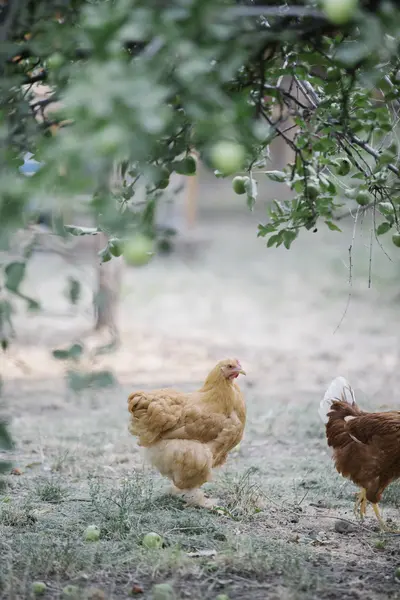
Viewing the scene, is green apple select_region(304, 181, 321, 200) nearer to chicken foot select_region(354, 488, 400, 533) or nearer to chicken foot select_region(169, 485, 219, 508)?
chicken foot select_region(354, 488, 400, 533)

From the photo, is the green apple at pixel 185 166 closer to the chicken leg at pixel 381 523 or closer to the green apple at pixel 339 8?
the green apple at pixel 339 8

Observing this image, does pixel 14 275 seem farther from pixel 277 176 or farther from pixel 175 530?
pixel 175 530

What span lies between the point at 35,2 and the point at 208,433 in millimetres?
2218

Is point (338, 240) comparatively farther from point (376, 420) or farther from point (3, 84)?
point (3, 84)

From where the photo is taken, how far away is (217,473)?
14.2 ft

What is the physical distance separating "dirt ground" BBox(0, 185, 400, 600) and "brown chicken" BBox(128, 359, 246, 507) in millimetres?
158

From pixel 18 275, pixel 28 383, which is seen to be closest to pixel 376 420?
pixel 18 275

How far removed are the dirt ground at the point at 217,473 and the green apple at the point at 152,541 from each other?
39 mm

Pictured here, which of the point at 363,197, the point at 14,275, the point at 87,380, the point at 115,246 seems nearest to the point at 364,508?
the point at 363,197

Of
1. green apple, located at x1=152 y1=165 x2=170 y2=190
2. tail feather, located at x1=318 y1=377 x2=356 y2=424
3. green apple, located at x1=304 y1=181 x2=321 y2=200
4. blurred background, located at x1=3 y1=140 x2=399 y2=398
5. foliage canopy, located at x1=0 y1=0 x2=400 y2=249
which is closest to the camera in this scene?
foliage canopy, located at x1=0 y1=0 x2=400 y2=249

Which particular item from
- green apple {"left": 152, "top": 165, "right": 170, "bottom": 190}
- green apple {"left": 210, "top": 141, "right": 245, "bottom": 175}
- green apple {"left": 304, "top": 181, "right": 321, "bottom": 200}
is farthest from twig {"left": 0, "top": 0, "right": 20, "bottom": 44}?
green apple {"left": 304, "top": 181, "right": 321, "bottom": 200}

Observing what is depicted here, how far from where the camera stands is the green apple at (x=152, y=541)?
10.1 feet

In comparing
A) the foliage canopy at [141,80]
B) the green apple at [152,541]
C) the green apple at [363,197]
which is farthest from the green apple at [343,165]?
the green apple at [152,541]

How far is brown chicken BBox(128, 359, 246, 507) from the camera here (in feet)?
12.2
